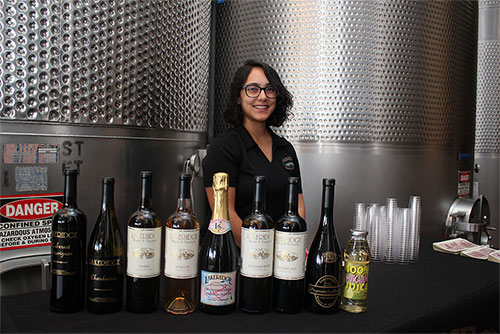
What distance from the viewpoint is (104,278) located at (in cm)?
111

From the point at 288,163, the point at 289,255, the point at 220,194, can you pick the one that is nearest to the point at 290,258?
the point at 289,255

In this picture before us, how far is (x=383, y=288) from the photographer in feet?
4.94

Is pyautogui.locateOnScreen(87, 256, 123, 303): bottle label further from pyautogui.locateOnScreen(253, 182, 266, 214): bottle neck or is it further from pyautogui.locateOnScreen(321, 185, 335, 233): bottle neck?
pyautogui.locateOnScreen(321, 185, 335, 233): bottle neck

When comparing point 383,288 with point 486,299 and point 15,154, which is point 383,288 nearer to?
point 486,299

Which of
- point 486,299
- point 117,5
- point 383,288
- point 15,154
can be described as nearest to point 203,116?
point 117,5

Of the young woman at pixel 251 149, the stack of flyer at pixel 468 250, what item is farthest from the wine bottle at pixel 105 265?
the stack of flyer at pixel 468 250

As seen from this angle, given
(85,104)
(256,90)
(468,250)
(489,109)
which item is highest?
(489,109)

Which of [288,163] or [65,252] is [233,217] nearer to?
[288,163]

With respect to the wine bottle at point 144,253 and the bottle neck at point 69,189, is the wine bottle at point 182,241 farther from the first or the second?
the bottle neck at point 69,189

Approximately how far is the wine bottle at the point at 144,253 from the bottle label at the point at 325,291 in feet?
1.33

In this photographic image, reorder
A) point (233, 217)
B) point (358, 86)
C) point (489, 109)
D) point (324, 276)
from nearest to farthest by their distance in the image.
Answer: point (324, 276) < point (233, 217) < point (358, 86) < point (489, 109)

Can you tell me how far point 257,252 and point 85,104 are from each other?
1.23 meters

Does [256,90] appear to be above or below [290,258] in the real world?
above

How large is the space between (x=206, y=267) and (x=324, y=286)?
312 mm
